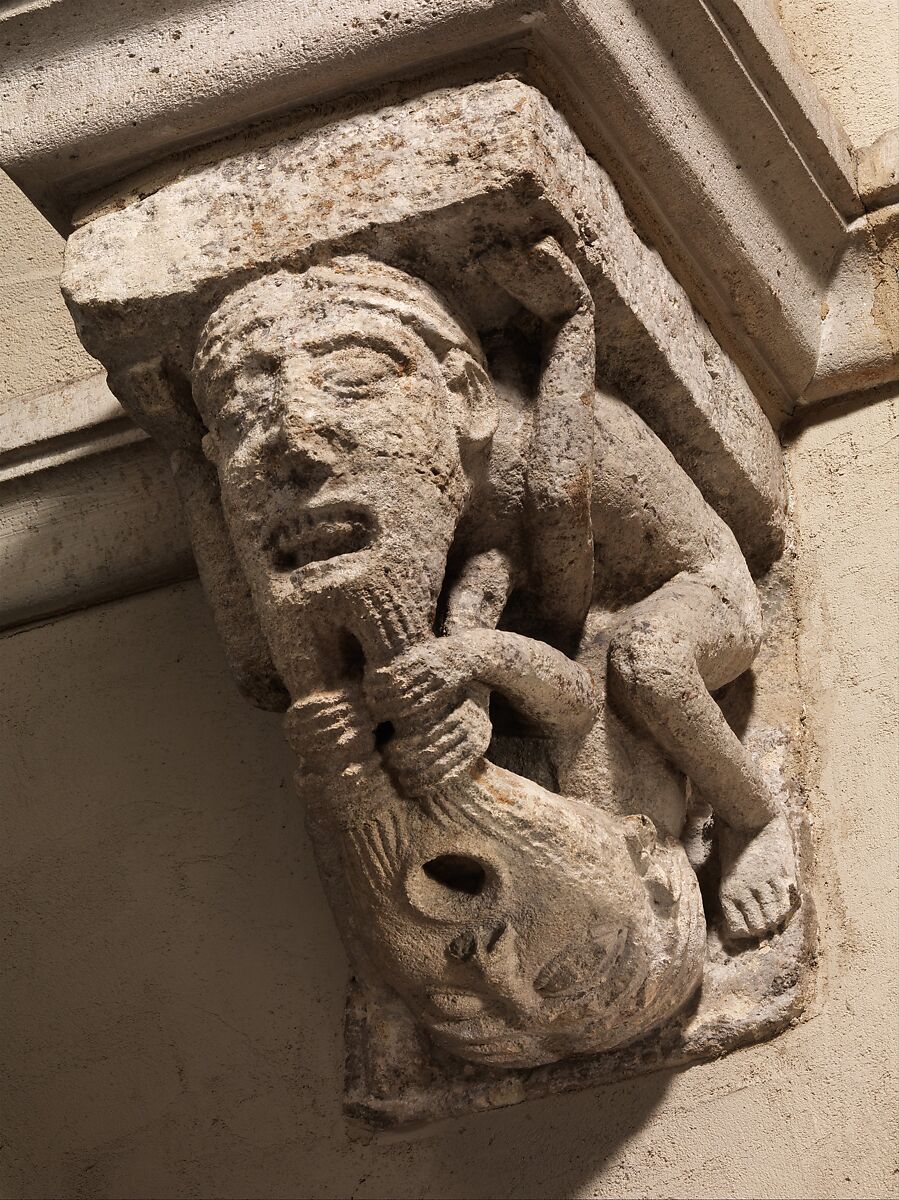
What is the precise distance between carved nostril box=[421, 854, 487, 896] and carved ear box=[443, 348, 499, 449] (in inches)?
19.1

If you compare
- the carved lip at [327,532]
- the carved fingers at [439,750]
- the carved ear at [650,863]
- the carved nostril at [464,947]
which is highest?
the carved lip at [327,532]

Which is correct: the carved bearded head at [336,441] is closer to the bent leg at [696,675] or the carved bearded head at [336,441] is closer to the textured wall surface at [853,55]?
the bent leg at [696,675]

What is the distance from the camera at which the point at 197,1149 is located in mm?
2088

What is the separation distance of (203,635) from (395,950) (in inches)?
31.9

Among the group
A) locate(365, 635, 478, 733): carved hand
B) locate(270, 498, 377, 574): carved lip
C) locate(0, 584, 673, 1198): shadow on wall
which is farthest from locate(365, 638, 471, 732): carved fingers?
locate(0, 584, 673, 1198): shadow on wall

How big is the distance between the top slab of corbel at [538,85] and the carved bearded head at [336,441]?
0.88 ft

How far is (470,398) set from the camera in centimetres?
175

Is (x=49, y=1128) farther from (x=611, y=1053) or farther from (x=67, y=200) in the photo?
(x=67, y=200)

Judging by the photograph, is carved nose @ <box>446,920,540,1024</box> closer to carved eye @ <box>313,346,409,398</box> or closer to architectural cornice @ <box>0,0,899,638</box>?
carved eye @ <box>313,346,409,398</box>

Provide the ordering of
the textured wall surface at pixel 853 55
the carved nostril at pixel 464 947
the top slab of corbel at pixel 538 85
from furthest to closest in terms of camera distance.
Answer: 1. the textured wall surface at pixel 853 55
2. the top slab of corbel at pixel 538 85
3. the carved nostril at pixel 464 947

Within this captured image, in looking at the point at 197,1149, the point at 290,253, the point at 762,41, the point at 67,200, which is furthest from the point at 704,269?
the point at 197,1149

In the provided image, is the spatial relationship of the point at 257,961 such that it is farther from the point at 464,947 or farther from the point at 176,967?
the point at 464,947

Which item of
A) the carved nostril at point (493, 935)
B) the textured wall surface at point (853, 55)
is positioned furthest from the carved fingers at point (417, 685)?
the textured wall surface at point (853, 55)

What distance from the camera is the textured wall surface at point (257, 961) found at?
1864 mm
